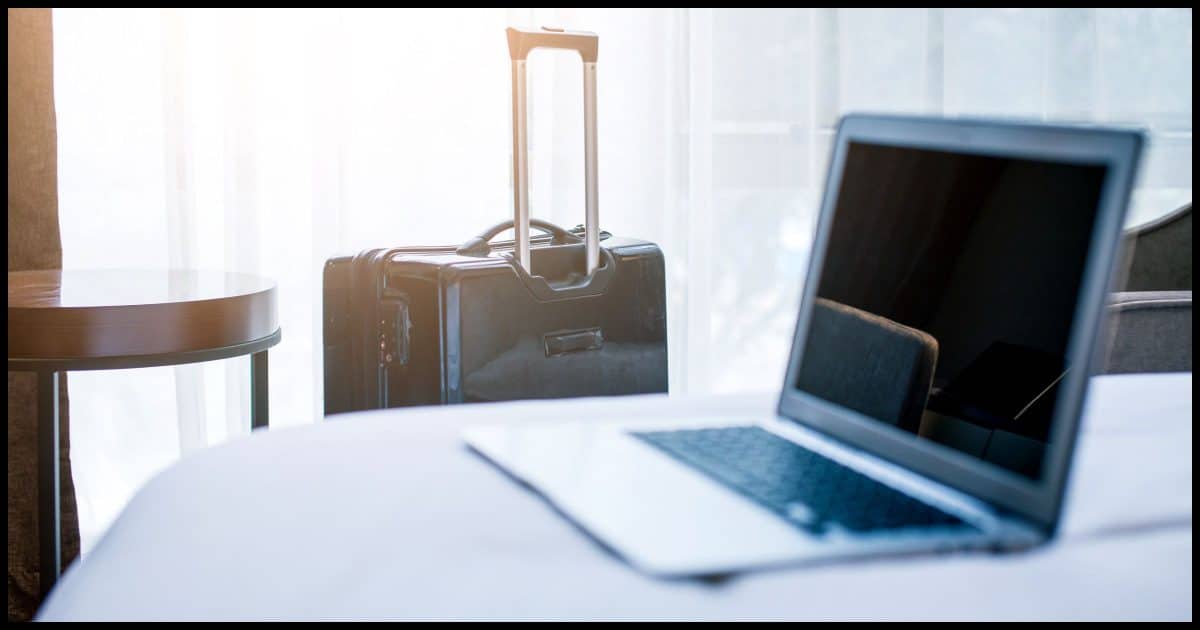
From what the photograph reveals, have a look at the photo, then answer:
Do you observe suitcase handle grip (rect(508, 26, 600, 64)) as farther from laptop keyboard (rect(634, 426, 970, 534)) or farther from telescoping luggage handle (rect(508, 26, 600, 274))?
laptop keyboard (rect(634, 426, 970, 534))

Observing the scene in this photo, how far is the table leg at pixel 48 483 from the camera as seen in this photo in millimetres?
1472

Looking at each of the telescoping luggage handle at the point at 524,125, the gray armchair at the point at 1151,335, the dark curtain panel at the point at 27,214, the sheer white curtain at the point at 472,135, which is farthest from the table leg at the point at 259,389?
the gray armchair at the point at 1151,335

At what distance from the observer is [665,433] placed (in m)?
0.76

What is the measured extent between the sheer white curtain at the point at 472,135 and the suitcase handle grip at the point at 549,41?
2.72ft

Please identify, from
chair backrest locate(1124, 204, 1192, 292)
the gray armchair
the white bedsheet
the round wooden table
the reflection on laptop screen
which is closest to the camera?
the white bedsheet

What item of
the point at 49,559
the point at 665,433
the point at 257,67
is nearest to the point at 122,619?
the point at 665,433

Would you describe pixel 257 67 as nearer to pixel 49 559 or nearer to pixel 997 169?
pixel 49 559

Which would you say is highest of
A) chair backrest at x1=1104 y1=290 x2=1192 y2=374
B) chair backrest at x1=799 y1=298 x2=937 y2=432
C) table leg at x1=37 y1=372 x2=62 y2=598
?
chair backrest at x1=799 y1=298 x2=937 y2=432

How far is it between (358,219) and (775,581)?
2.17 meters

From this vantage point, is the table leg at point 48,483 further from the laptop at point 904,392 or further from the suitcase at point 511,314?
the laptop at point 904,392

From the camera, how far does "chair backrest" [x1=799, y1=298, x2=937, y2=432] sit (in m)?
0.76

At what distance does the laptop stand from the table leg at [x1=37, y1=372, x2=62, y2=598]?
925 mm

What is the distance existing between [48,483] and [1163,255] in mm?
1718

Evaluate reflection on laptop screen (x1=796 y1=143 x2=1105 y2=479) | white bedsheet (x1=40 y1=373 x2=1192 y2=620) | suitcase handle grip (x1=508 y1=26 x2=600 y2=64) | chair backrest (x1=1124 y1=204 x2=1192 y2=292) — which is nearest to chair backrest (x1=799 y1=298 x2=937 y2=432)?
reflection on laptop screen (x1=796 y1=143 x2=1105 y2=479)
